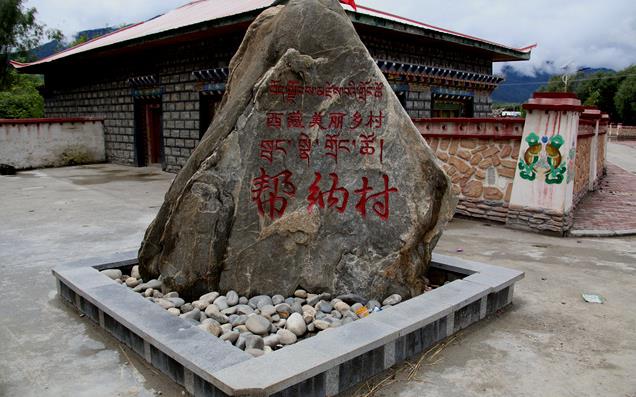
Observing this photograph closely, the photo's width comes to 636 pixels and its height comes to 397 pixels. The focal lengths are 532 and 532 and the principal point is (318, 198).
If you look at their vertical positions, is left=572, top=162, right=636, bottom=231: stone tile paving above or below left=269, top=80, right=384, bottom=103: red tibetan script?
below

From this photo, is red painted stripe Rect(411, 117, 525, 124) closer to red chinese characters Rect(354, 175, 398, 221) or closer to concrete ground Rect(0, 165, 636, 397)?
concrete ground Rect(0, 165, 636, 397)

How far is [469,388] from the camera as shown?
117 inches

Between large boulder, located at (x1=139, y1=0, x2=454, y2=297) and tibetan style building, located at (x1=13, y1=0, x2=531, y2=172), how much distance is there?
5.88 m

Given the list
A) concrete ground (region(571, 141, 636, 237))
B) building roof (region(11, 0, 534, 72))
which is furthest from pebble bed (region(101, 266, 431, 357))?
building roof (region(11, 0, 534, 72))

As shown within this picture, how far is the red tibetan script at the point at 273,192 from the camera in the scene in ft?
12.6

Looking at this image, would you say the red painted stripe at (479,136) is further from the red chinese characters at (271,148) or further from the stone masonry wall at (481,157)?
the red chinese characters at (271,148)

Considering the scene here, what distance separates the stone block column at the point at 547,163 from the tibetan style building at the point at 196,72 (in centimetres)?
411

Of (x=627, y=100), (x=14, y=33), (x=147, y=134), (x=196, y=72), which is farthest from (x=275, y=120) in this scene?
(x=627, y=100)

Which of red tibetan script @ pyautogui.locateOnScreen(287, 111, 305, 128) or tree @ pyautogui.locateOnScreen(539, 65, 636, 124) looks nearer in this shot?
red tibetan script @ pyautogui.locateOnScreen(287, 111, 305, 128)

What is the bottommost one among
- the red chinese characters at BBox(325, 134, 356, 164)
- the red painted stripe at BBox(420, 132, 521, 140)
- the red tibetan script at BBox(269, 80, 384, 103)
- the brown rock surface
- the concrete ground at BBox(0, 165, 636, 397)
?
the concrete ground at BBox(0, 165, 636, 397)

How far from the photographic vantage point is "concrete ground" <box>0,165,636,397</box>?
2992 millimetres

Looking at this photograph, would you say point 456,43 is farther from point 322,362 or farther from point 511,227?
point 322,362

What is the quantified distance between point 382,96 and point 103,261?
2.72 meters

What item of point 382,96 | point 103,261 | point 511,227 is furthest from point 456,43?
point 103,261
